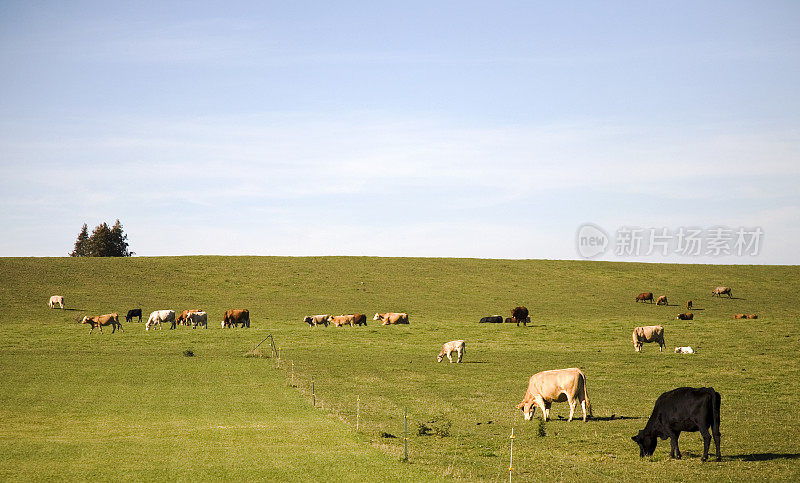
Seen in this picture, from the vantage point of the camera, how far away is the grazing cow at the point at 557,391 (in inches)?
931

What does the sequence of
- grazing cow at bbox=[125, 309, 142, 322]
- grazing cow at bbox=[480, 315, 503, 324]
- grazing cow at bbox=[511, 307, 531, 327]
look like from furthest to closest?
grazing cow at bbox=[125, 309, 142, 322] < grazing cow at bbox=[480, 315, 503, 324] < grazing cow at bbox=[511, 307, 531, 327]

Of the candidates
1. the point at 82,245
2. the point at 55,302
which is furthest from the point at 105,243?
the point at 55,302

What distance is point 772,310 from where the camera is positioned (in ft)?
244

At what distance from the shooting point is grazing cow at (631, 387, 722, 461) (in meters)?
17.5

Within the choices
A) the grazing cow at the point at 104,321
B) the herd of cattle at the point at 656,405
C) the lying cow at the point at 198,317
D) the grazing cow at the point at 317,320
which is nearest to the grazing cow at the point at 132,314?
the grazing cow at the point at 104,321

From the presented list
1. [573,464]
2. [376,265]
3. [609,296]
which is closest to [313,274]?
[376,265]

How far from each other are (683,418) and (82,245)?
453ft

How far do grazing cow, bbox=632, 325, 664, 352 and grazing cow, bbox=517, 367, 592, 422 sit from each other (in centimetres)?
2394

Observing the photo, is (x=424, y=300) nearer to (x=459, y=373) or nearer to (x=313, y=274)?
(x=313, y=274)

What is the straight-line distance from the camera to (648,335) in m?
48.0

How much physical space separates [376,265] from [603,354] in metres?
56.1

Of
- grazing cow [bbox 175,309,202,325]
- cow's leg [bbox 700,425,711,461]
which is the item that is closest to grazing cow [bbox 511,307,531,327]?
grazing cow [bbox 175,309,202,325]

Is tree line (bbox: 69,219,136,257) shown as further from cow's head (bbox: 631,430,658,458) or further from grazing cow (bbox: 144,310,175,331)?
cow's head (bbox: 631,430,658,458)

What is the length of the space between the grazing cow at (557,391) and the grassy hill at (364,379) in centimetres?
55
